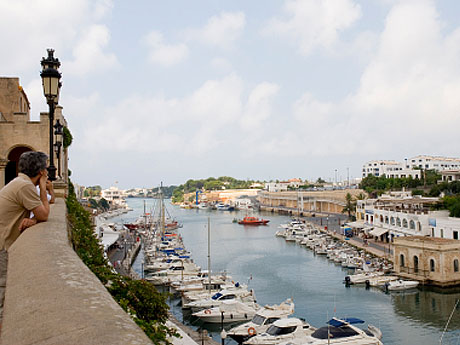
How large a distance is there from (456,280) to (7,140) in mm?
29618

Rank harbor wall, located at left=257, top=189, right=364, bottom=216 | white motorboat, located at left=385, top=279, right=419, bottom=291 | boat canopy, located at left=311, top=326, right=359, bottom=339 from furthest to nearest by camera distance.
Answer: harbor wall, located at left=257, top=189, right=364, bottom=216 → white motorboat, located at left=385, top=279, right=419, bottom=291 → boat canopy, located at left=311, top=326, right=359, bottom=339

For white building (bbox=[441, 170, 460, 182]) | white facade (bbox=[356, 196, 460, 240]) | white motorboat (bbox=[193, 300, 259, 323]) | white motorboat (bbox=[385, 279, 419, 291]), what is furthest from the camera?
white building (bbox=[441, 170, 460, 182])

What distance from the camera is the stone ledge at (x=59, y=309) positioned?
5.63 ft

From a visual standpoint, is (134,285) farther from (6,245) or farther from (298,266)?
(298,266)

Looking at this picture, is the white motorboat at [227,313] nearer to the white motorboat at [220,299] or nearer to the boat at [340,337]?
the white motorboat at [220,299]

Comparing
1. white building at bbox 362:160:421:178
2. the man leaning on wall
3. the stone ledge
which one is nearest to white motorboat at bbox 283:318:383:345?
the man leaning on wall

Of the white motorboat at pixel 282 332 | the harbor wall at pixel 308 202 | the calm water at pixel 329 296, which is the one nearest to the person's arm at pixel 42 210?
the white motorboat at pixel 282 332

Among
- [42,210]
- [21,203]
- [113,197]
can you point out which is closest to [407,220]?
[42,210]

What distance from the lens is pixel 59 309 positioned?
196 centimetres

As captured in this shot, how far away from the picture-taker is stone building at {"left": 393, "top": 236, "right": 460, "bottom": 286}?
99.0 ft

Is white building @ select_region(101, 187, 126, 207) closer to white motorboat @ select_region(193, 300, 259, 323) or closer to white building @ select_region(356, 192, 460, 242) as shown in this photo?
white building @ select_region(356, 192, 460, 242)

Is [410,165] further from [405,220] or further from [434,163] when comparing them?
[405,220]

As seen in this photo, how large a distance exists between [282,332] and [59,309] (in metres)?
19.2

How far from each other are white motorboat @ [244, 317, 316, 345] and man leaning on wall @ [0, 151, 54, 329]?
1660 cm
